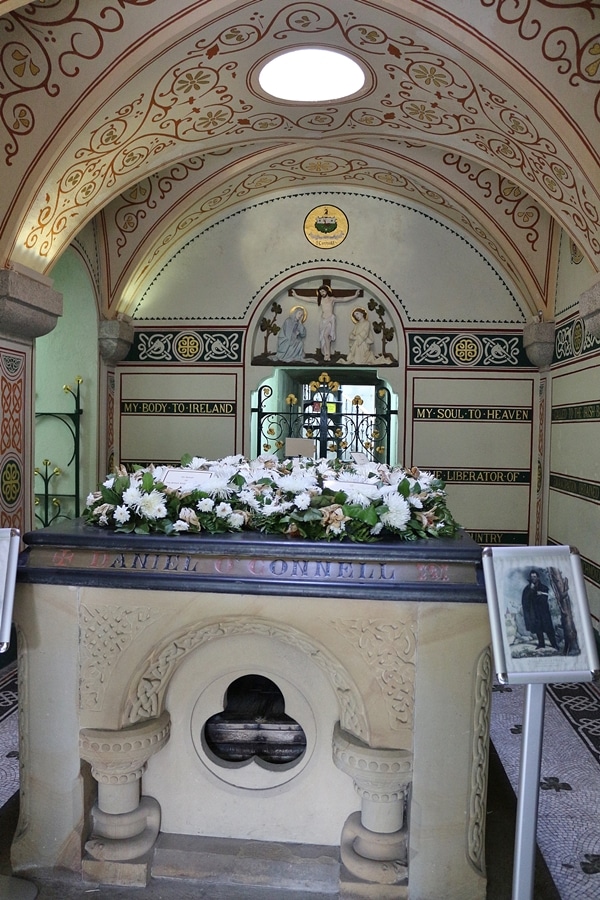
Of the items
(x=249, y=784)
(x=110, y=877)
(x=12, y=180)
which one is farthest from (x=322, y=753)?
(x=12, y=180)

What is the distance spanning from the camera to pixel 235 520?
8.93 feet

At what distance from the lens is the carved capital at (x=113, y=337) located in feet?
24.5

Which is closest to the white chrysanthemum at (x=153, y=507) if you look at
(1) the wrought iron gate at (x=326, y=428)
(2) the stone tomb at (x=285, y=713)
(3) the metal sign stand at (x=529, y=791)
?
(2) the stone tomb at (x=285, y=713)

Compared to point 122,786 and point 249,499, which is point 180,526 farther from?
point 122,786

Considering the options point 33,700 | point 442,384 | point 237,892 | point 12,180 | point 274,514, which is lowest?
point 237,892

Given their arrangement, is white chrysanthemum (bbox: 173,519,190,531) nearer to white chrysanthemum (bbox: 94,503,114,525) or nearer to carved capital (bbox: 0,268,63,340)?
white chrysanthemum (bbox: 94,503,114,525)

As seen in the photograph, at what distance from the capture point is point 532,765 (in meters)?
2.03

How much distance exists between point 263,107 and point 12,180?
78.1 inches

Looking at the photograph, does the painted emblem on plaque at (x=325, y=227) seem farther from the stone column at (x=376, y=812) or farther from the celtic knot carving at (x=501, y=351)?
the stone column at (x=376, y=812)

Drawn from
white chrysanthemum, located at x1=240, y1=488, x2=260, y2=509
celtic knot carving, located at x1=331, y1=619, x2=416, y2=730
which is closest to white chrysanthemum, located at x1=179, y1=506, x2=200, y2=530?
white chrysanthemum, located at x1=240, y1=488, x2=260, y2=509

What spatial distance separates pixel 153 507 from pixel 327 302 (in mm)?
5513

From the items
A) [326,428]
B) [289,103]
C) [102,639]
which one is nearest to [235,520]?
[102,639]

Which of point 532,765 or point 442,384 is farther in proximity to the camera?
point 442,384

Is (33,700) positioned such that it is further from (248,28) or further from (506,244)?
(506,244)
